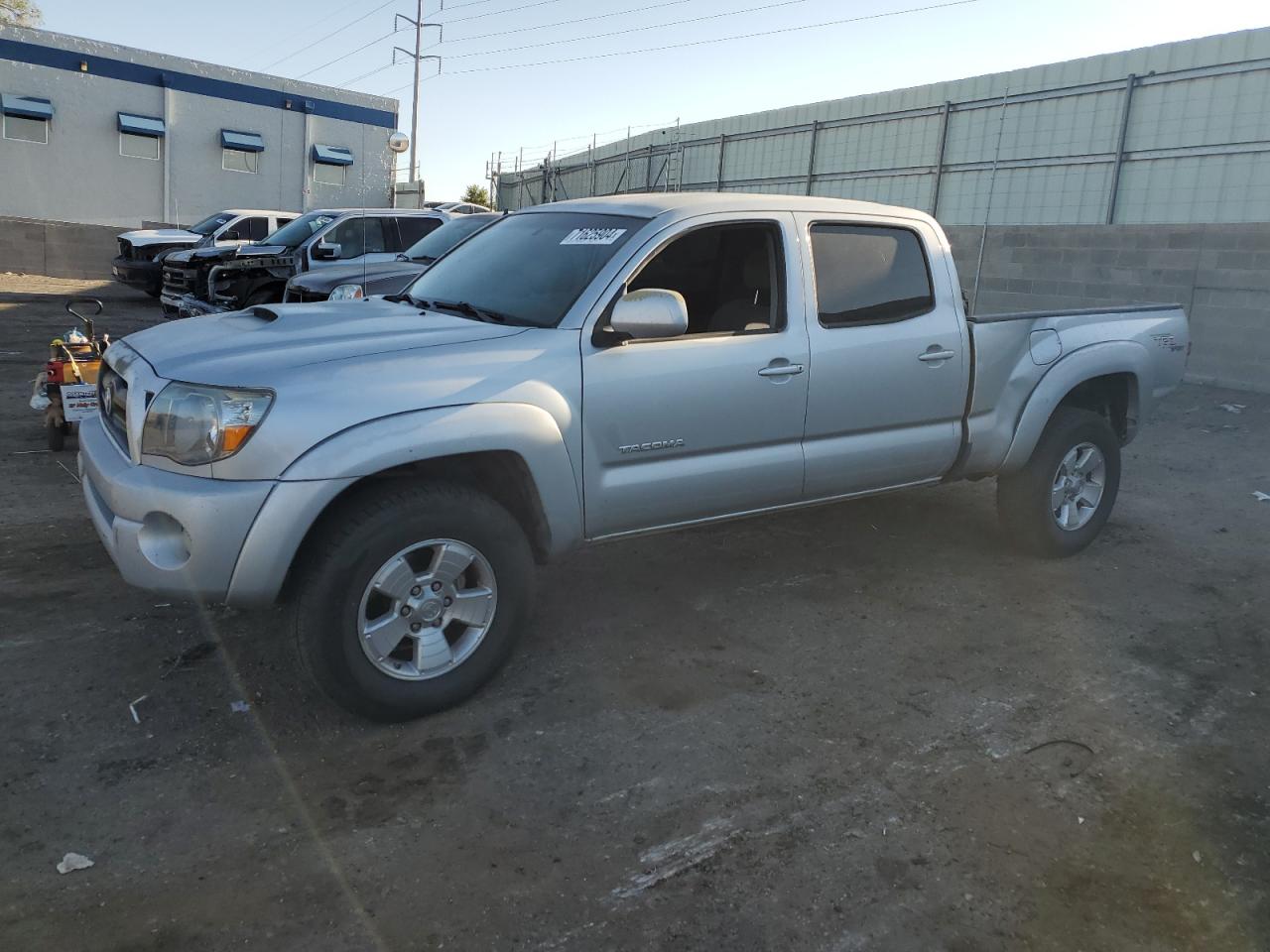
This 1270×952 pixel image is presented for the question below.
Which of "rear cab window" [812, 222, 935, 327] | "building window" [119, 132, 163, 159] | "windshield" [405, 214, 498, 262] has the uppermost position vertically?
"building window" [119, 132, 163, 159]

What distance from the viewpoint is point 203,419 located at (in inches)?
123

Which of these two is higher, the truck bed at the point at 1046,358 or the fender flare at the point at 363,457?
the truck bed at the point at 1046,358

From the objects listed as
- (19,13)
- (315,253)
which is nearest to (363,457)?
(315,253)

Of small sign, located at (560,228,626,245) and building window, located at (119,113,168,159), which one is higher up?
building window, located at (119,113,168,159)

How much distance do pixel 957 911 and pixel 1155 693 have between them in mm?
1827

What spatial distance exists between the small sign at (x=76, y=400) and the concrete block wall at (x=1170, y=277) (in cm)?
1010

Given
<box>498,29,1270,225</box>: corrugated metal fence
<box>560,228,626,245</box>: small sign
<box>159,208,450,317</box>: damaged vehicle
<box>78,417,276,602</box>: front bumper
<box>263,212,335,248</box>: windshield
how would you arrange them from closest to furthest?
1. <box>78,417,276,602</box>: front bumper
2. <box>560,228,626,245</box>: small sign
3. <box>159,208,450,317</box>: damaged vehicle
4. <box>498,29,1270,225</box>: corrugated metal fence
5. <box>263,212,335,248</box>: windshield

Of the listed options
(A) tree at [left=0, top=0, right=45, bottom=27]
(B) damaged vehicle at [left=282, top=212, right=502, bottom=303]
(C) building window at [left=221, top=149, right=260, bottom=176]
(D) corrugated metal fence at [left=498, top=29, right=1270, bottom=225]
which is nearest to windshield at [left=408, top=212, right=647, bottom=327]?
(B) damaged vehicle at [left=282, top=212, right=502, bottom=303]

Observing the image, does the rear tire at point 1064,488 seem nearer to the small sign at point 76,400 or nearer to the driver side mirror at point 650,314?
the driver side mirror at point 650,314

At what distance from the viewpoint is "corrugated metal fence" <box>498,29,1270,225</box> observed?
12633mm

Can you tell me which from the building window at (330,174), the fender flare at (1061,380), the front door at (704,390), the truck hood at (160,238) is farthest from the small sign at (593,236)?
the building window at (330,174)

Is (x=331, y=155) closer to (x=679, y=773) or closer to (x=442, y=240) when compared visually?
(x=442, y=240)

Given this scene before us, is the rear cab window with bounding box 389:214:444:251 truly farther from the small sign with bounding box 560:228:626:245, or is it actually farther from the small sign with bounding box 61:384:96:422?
the small sign with bounding box 560:228:626:245

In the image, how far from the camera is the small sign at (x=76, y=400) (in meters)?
6.31
